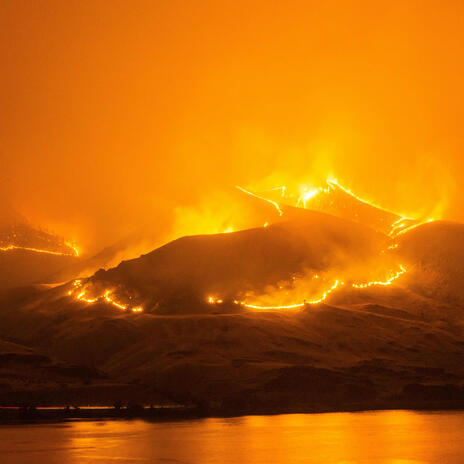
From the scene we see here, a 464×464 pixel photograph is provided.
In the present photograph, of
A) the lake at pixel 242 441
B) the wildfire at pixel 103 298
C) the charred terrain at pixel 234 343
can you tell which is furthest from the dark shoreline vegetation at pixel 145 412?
the wildfire at pixel 103 298

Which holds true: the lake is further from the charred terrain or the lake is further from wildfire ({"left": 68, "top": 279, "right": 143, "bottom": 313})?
wildfire ({"left": 68, "top": 279, "right": 143, "bottom": 313})

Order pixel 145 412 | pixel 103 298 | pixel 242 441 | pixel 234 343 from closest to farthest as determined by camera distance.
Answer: pixel 242 441
pixel 145 412
pixel 234 343
pixel 103 298

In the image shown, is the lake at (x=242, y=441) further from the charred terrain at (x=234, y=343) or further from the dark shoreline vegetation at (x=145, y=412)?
the charred terrain at (x=234, y=343)

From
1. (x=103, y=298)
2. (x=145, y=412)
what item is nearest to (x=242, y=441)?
(x=145, y=412)

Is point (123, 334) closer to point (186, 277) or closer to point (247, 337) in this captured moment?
point (247, 337)

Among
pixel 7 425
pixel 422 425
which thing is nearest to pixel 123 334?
pixel 7 425

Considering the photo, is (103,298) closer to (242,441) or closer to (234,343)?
(234,343)
